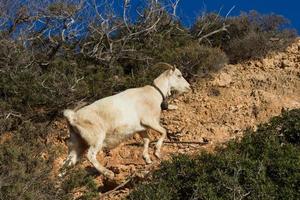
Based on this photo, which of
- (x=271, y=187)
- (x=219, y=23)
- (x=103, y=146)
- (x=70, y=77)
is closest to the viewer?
(x=271, y=187)

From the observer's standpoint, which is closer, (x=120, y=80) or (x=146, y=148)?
(x=146, y=148)

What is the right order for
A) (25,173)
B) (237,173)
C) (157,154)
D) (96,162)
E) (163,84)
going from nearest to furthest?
(237,173) < (25,173) < (96,162) < (157,154) < (163,84)

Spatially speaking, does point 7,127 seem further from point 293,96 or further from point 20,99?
point 293,96

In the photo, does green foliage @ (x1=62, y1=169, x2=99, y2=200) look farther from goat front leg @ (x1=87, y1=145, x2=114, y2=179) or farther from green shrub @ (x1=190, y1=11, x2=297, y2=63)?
green shrub @ (x1=190, y1=11, x2=297, y2=63)

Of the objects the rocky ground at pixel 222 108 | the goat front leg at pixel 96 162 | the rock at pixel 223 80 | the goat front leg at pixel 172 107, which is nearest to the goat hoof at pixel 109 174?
the goat front leg at pixel 96 162

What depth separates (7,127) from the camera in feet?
46.3

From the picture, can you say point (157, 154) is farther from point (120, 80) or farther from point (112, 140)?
point (120, 80)

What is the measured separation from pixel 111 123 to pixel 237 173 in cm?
327

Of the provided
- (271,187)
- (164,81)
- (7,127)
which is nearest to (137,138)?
(164,81)

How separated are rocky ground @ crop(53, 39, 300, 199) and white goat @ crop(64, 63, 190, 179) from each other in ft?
1.39

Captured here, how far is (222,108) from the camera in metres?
16.1

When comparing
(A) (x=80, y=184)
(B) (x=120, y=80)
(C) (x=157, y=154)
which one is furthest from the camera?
(B) (x=120, y=80)

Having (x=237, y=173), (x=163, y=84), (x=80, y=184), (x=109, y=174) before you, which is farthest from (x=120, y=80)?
(x=237, y=173)

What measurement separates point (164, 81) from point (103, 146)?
222cm
